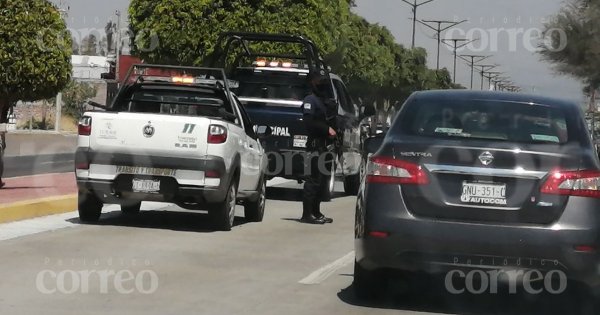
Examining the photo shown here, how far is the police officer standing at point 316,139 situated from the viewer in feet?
51.5

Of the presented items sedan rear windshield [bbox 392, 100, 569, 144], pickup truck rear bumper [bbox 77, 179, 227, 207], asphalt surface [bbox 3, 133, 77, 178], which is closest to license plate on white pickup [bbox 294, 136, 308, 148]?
pickup truck rear bumper [bbox 77, 179, 227, 207]

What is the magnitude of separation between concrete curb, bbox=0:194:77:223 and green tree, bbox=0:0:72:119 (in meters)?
1.94

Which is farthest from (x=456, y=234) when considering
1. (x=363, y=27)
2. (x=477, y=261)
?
(x=363, y=27)

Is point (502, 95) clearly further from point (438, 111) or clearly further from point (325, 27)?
point (325, 27)

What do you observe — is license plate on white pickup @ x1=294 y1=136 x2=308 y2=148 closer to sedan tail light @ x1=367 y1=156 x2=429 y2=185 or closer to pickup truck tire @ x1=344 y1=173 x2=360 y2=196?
pickup truck tire @ x1=344 y1=173 x2=360 y2=196

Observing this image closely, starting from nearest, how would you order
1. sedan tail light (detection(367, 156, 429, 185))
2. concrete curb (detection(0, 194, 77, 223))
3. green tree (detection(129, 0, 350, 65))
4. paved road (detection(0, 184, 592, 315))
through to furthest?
sedan tail light (detection(367, 156, 429, 185))
paved road (detection(0, 184, 592, 315))
concrete curb (detection(0, 194, 77, 223))
green tree (detection(129, 0, 350, 65))

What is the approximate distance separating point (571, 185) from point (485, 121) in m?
1.05

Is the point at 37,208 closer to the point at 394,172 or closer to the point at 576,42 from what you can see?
the point at 394,172

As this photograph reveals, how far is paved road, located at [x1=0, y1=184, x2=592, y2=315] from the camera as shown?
29.7 feet

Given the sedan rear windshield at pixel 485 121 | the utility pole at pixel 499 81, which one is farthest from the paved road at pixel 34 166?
the utility pole at pixel 499 81

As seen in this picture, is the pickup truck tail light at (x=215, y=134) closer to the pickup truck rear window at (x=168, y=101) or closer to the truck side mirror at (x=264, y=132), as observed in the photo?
the pickup truck rear window at (x=168, y=101)

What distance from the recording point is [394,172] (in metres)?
8.77

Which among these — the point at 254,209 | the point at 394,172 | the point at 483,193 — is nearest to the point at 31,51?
the point at 254,209

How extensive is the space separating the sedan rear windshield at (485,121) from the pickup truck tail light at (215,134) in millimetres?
4851
